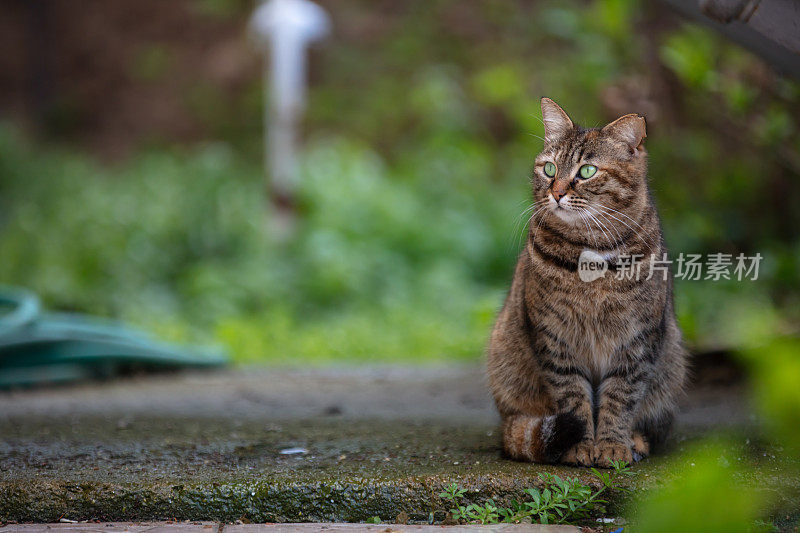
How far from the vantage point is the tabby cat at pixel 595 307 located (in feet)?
6.77

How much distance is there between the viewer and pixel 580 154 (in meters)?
2.13

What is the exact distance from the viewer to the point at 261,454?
7.15 ft

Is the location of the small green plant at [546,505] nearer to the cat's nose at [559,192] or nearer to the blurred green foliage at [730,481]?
the cat's nose at [559,192]

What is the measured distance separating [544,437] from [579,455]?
11 centimetres

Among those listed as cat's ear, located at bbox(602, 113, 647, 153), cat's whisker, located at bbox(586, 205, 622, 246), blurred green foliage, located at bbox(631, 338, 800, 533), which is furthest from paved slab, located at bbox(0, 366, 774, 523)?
blurred green foliage, located at bbox(631, 338, 800, 533)

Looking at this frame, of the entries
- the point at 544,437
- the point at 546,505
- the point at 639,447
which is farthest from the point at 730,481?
the point at 639,447

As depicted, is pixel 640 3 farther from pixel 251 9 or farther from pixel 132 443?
pixel 251 9

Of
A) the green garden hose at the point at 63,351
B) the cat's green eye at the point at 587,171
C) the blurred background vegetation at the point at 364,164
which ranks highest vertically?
the blurred background vegetation at the point at 364,164

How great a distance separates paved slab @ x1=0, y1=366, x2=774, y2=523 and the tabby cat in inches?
4.8

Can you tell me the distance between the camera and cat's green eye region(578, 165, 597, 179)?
6.91 feet

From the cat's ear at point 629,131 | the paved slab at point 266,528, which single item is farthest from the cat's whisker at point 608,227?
the paved slab at point 266,528

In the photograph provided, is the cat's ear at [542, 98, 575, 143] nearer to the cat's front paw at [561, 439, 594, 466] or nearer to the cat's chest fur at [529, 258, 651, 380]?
the cat's chest fur at [529, 258, 651, 380]

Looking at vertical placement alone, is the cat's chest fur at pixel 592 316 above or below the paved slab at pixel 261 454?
above

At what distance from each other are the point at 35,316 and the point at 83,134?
9204 millimetres
